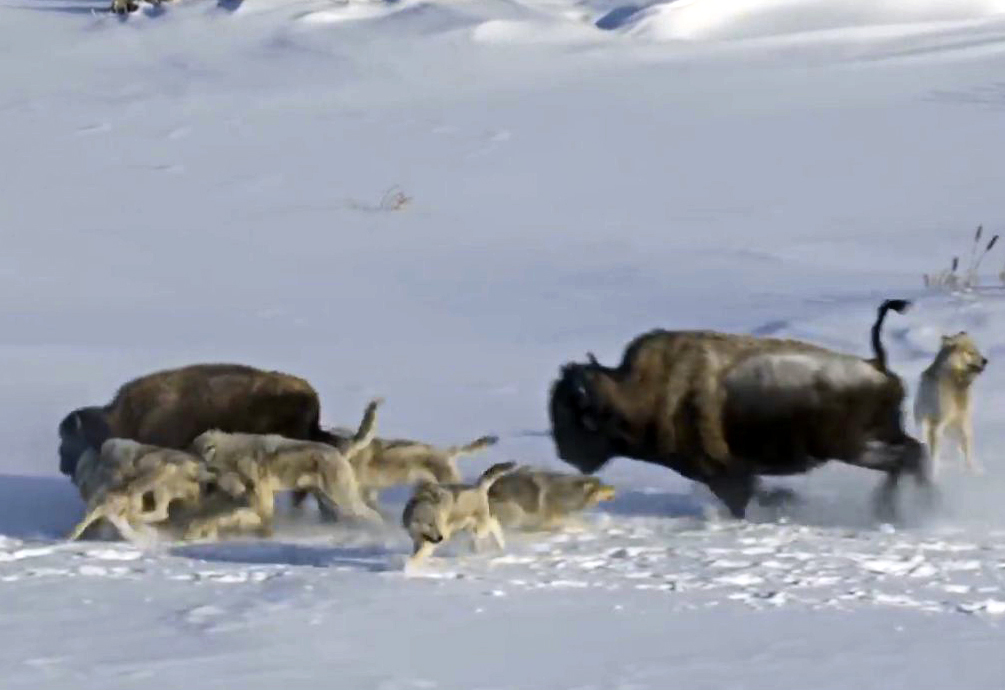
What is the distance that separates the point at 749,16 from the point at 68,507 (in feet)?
57.8

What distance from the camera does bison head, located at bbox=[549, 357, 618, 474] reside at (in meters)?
9.78

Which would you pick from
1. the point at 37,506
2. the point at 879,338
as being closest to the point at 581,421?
the point at 879,338

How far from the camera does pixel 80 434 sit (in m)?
10.3

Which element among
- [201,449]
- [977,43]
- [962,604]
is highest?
[977,43]

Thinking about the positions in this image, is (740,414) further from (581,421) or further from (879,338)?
(879,338)

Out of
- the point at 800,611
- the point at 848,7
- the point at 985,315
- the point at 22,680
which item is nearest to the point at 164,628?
the point at 22,680

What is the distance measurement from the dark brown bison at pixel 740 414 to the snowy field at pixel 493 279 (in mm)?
228

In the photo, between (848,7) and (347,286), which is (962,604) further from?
(848,7)

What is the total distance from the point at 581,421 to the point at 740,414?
0.68 metres

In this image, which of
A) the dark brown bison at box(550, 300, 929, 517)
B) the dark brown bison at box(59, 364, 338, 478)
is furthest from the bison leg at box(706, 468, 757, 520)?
the dark brown bison at box(59, 364, 338, 478)

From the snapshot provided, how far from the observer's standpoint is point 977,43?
24.5 m

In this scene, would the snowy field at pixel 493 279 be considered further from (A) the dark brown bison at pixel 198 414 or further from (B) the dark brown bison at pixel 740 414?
(A) the dark brown bison at pixel 198 414

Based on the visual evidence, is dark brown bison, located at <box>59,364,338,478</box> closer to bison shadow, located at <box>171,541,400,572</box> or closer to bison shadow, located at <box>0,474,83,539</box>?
bison shadow, located at <box>0,474,83,539</box>

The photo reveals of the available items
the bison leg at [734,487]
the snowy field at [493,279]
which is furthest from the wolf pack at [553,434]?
the snowy field at [493,279]
